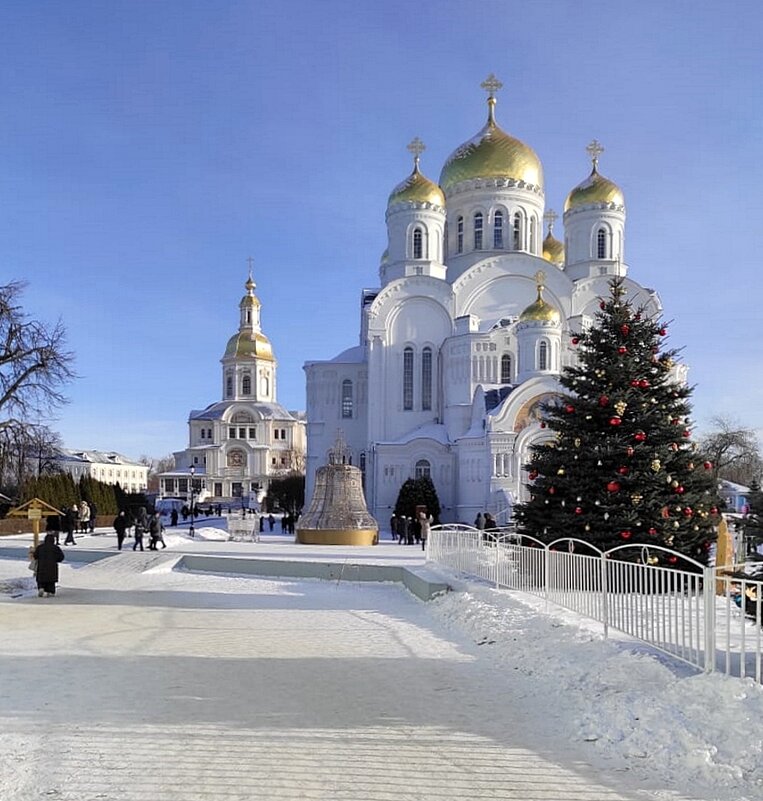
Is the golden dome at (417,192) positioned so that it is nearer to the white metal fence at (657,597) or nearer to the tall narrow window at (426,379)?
the tall narrow window at (426,379)

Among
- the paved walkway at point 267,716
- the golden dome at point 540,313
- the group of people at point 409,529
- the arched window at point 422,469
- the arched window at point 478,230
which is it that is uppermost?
the arched window at point 478,230

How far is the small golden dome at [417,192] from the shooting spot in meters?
44.2

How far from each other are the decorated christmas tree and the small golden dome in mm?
30477

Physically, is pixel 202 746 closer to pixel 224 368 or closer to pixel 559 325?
pixel 559 325

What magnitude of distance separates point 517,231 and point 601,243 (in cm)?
444

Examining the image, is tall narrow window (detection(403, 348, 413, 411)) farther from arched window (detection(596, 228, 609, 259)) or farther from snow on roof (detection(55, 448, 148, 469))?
snow on roof (detection(55, 448, 148, 469))

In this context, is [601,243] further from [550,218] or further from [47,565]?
[47,565]

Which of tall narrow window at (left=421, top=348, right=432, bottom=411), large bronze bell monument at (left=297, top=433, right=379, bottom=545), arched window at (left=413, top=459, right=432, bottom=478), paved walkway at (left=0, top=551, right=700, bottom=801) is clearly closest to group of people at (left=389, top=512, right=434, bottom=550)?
large bronze bell monument at (left=297, top=433, right=379, bottom=545)

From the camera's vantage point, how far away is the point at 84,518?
1340 inches

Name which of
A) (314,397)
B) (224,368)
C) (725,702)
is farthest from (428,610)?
(224,368)

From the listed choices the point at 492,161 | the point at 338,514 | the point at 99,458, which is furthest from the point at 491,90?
the point at 99,458

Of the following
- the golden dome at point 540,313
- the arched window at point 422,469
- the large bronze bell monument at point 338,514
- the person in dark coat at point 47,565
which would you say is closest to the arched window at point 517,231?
the golden dome at point 540,313

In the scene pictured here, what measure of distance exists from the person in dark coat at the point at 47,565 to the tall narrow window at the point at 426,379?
2883 centimetres

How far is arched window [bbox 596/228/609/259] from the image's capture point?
4506 cm
